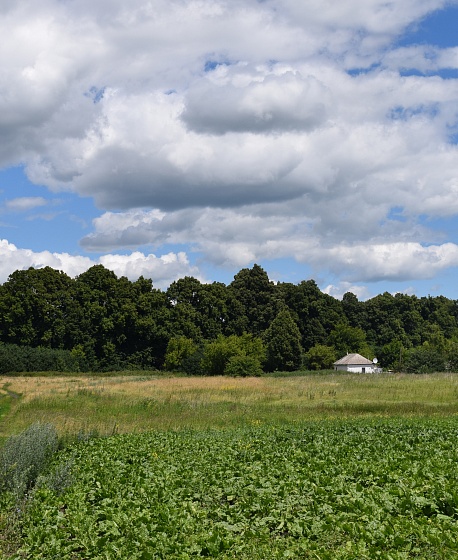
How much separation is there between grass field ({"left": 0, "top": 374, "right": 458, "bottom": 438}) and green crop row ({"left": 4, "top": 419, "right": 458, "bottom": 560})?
10308mm

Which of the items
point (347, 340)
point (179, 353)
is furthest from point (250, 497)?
point (347, 340)

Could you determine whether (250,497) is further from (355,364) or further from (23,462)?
(355,364)

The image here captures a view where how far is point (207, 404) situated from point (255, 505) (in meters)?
24.7

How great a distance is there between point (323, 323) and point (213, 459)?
90058 millimetres

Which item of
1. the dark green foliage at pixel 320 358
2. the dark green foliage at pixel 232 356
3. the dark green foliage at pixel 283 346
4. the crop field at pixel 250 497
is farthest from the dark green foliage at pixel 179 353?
the crop field at pixel 250 497

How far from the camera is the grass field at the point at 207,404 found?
1117 inches

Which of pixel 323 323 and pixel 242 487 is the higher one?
pixel 323 323

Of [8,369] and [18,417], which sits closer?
[18,417]

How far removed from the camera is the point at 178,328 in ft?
291

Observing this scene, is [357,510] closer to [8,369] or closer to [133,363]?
[8,369]

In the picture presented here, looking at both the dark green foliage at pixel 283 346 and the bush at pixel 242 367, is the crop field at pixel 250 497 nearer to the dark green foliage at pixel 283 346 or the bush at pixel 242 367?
the bush at pixel 242 367

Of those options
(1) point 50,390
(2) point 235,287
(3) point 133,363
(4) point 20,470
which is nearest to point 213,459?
(4) point 20,470

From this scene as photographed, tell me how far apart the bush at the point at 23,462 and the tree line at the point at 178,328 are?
49.9m

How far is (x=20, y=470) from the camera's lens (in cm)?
1405
